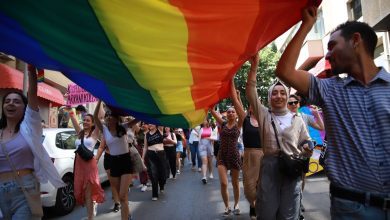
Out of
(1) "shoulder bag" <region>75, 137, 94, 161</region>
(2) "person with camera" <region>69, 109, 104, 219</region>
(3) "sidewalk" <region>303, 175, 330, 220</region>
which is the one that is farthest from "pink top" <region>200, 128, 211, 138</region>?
(1) "shoulder bag" <region>75, 137, 94, 161</region>

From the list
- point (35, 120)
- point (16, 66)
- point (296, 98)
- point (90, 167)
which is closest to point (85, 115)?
point (90, 167)

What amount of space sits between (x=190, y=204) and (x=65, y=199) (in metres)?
2.53

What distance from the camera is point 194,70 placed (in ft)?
11.2

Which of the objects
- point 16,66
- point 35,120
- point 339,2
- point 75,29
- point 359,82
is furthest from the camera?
point 339,2

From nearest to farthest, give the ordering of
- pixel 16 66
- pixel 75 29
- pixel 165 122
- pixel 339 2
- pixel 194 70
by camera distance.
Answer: pixel 75 29
pixel 194 70
pixel 165 122
pixel 16 66
pixel 339 2

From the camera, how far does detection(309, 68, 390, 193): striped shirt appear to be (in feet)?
6.86

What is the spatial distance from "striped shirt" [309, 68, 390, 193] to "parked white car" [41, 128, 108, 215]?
5931mm

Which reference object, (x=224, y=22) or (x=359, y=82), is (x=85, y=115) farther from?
(x=359, y=82)

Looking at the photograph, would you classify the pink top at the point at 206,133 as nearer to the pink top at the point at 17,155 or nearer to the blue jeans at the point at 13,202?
the pink top at the point at 17,155

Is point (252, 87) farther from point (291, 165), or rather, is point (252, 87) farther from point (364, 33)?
point (364, 33)

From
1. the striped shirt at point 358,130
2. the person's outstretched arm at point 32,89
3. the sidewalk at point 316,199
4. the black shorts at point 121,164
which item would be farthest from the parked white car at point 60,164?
the striped shirt at point 358,130

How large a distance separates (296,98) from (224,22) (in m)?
3.79

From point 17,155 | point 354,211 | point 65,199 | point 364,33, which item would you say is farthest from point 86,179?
point 364,33

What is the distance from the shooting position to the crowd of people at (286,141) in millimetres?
2125
